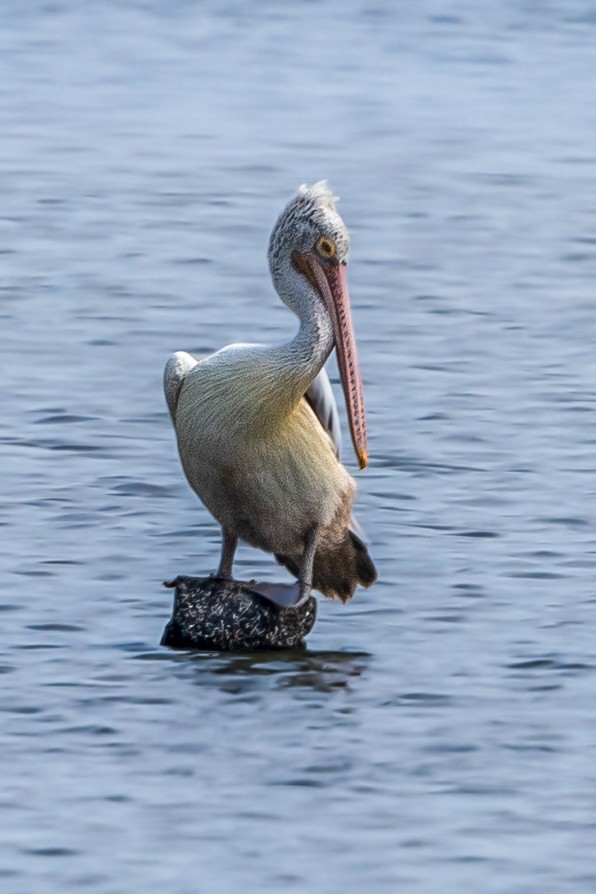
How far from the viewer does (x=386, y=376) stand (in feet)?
34.5

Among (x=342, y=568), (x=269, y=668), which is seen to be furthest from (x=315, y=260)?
(x=269, y=668)

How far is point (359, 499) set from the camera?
29.5 feet

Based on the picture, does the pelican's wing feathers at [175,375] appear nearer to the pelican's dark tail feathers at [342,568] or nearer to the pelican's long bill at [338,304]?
the pelican's long bill at [338,304]

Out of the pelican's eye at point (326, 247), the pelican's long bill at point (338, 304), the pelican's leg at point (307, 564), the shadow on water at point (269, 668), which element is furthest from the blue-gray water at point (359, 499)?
the pelican's eye at point (326, 247)

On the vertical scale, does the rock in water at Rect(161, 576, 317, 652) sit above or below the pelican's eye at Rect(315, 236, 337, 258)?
below

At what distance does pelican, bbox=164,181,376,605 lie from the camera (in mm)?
7398

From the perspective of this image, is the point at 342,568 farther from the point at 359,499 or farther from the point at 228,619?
the point at 359,499

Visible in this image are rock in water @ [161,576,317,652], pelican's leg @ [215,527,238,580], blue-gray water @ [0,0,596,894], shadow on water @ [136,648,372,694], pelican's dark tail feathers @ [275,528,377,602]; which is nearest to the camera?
blue-gray water @ [0,0,596,894]

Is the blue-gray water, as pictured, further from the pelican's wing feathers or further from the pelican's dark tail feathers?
the pelican's wing feathers

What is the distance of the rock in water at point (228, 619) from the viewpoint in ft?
24.7

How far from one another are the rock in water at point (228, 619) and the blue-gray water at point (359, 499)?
7 centimetres

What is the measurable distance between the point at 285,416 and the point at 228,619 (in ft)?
2.12

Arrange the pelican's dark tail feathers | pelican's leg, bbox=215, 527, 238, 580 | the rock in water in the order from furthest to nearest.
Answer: the pelican's dark tail feathers
pelican's leg, bbox=215, 527, 238, 580
the rock in water

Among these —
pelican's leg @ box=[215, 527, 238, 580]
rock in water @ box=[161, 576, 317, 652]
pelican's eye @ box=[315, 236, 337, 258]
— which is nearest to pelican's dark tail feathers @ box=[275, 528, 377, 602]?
pelican's leg @ box=[215, 527, 238, 580]
